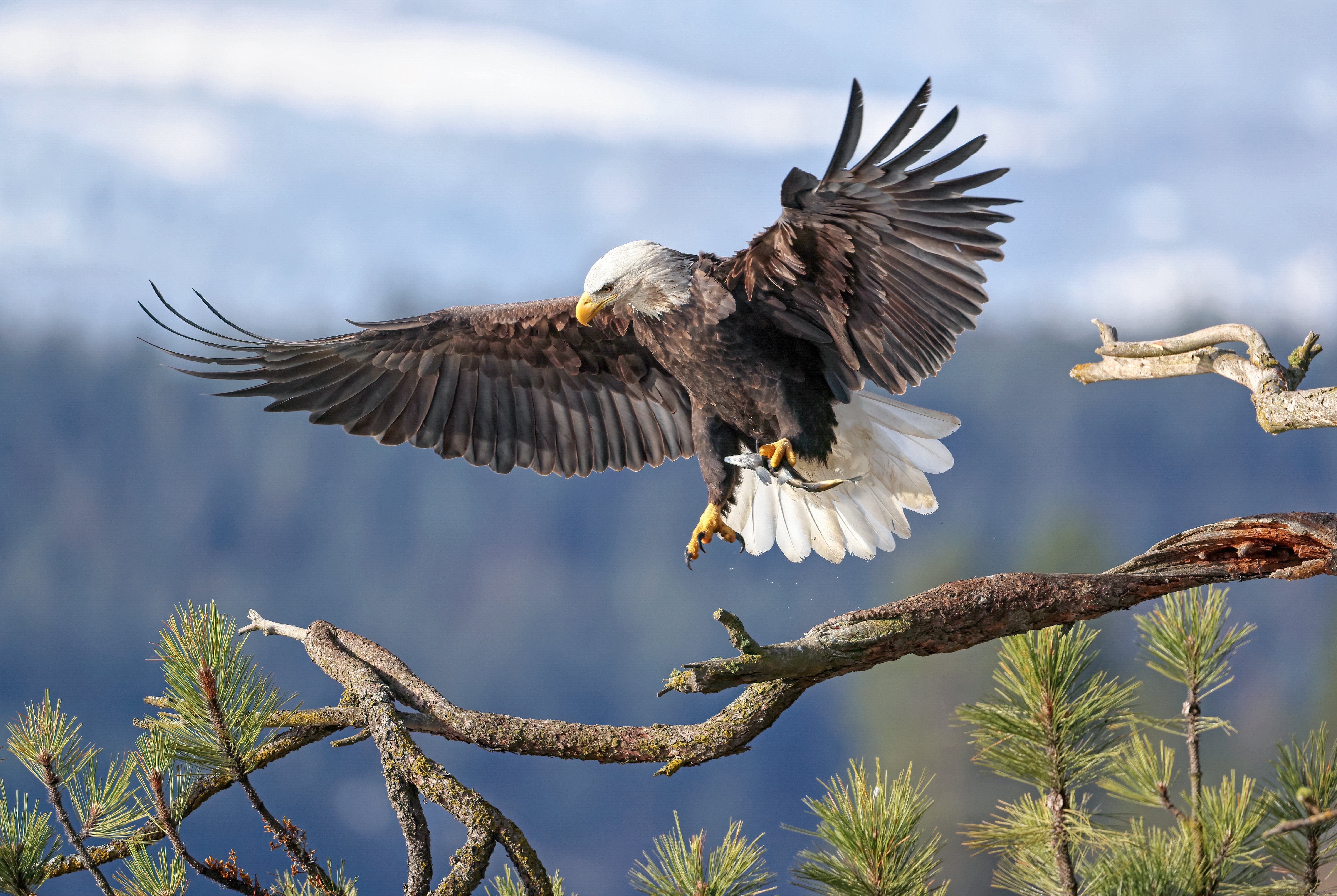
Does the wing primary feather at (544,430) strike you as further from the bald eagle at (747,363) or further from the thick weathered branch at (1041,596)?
the thick weathered branch at (1041,596)

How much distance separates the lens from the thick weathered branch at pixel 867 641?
165 cm

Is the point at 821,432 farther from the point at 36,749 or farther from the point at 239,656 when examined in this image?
the point at 36,749

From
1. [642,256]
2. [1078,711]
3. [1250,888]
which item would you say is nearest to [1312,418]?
[1078,711]

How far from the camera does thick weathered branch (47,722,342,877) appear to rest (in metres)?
1.68

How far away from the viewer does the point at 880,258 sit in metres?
2.01

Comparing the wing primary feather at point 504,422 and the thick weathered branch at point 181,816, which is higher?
the wing primary feather at point 504,422

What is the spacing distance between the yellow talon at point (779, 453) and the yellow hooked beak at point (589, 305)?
Result: 0.50m

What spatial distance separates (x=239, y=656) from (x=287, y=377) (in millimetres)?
1313

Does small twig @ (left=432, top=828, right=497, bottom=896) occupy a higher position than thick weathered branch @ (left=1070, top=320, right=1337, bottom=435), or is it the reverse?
thick weathered branch @ (left=1070, top=320, right=1337, bottom=435)

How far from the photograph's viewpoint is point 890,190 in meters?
1.87

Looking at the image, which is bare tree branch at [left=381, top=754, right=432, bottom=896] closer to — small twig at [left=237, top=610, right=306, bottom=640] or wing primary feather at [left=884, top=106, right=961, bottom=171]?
small twig at [left=237, top=610, right=306, bottom=640]

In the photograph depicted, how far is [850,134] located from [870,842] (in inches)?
51.2

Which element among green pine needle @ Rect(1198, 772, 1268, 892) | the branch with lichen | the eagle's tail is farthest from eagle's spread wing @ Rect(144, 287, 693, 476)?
green pine needle @ Rect(1198, 772, 1268, 892)

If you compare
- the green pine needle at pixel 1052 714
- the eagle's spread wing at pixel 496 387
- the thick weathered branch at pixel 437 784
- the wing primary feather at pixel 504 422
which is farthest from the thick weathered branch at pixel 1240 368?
the thick weathered branch at pixel 437 784
